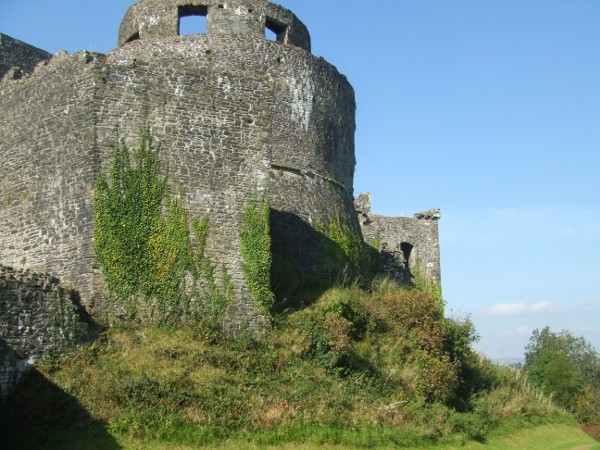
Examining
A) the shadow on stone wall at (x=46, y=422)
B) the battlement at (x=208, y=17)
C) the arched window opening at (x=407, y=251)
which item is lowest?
the shadow on stone wall at (x=46, y=422)

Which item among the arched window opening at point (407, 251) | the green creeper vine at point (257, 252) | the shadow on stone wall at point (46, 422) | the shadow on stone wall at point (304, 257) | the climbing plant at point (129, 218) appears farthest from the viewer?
the arched window opening at point (407, 251)

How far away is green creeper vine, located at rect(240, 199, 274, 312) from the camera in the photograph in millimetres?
19531

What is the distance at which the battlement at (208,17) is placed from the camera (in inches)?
1111

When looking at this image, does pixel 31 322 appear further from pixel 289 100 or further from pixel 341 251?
pixel 289 100

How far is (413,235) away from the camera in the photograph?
40.3 meters

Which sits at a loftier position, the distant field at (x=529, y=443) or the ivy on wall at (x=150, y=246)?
the ivy on wall at (x=150, y=246)

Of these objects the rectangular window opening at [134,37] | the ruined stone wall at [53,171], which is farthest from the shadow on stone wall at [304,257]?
the rectangular window opening at [134,37]

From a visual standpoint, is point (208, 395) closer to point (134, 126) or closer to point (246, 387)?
point (246, 387)

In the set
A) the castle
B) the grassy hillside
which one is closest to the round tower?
the castle

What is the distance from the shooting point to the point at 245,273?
19531mm

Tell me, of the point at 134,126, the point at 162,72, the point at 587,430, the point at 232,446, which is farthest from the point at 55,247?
the point at 587,430

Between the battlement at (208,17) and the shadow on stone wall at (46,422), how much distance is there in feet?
50.6

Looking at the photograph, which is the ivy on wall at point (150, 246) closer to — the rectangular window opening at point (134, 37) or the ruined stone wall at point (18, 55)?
the ruined stone wall at point (18, 55)

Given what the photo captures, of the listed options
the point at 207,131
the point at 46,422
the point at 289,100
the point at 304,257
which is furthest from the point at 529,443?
the point at 289,100
